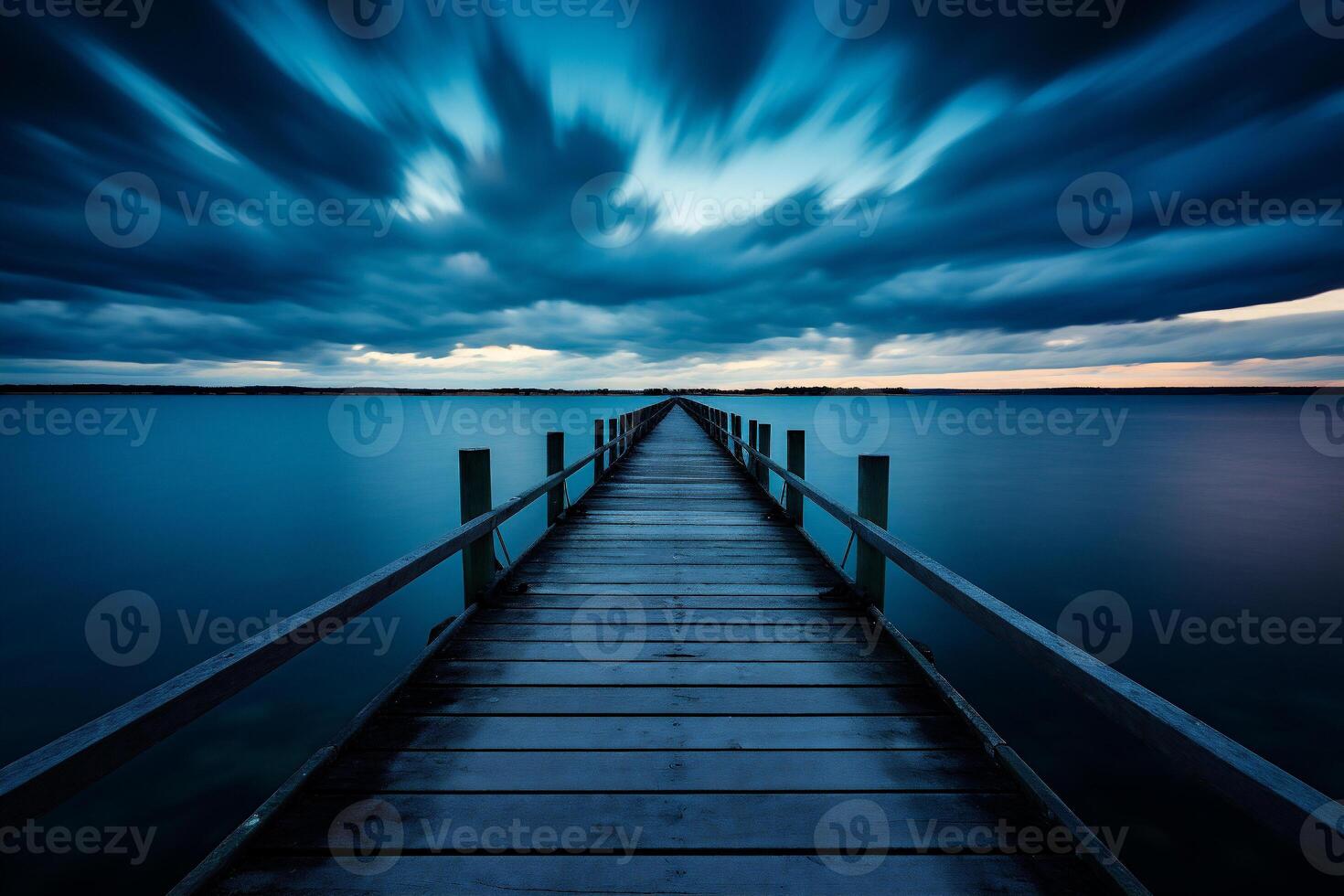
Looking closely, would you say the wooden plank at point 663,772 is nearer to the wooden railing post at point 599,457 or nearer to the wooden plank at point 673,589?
the wooden plank at point 673,589

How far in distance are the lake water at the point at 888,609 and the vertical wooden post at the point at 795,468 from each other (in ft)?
11.1

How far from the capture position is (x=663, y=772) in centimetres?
246

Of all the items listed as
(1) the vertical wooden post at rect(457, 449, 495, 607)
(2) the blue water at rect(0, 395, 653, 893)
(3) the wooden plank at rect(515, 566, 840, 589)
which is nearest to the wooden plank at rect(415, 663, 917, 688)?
(1) the vertical wooden post at rect(457, 449, 495, 607)

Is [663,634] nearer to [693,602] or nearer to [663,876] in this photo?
[693,602]

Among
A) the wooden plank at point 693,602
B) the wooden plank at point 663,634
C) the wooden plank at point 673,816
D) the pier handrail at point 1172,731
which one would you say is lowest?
the wooden plank at point 673,816

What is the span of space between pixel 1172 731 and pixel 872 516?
2792 mm

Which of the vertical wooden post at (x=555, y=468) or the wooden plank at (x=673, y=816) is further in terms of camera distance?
the vertical wooden post at (x=555, y=468)

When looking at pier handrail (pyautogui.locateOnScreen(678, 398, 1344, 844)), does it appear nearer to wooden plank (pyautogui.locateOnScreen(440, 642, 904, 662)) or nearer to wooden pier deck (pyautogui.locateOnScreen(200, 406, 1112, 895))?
wooden pier deck (pyautogui.locateOnScreen(200, 406, 1112, 895))

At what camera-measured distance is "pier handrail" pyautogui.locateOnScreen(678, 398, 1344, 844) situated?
1.27m

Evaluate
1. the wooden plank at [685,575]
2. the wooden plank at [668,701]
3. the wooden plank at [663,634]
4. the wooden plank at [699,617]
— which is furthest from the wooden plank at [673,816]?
the wooden plank at [685,575]

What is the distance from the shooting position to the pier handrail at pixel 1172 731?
50.1 inches

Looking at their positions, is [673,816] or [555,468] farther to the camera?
[555,468]

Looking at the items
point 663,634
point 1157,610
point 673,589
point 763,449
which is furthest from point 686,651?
point 1157,610

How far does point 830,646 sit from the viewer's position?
3.64 metres
